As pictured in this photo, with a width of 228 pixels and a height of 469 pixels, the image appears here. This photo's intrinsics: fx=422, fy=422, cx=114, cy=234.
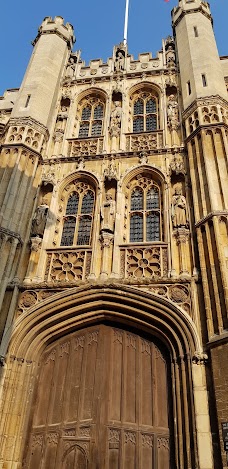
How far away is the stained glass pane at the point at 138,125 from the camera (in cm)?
1468

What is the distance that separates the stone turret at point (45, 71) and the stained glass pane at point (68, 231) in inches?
155

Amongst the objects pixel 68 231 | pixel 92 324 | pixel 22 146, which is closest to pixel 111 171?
pixel 68 231

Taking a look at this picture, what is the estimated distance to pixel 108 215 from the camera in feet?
37.5

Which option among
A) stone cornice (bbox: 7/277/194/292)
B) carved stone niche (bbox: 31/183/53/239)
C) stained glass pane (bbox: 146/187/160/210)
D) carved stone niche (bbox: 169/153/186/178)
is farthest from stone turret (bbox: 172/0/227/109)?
stone cornice (bbox: 7/277/194/292)

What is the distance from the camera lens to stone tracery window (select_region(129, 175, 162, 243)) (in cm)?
1147

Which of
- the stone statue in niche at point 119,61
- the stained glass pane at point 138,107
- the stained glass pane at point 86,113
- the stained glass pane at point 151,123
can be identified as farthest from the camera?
the stone statue in niche at point 119,61

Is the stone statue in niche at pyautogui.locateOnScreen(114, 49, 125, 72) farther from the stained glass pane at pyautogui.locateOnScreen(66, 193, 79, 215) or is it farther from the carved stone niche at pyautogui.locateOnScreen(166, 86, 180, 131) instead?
the stained glass pane at pyautogui.locateOnScreen(66, 193, 79, 215)

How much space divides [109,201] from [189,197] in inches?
87.1

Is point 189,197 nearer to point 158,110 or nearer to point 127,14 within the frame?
point 158,110

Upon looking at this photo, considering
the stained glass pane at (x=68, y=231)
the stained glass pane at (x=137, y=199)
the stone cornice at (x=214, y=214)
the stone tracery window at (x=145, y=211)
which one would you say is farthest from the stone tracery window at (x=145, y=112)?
the stone cornice at (x=214, y=214)

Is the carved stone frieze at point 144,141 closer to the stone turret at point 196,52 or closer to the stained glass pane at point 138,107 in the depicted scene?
the stone turret at point 196,52

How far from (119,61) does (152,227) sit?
9.14m

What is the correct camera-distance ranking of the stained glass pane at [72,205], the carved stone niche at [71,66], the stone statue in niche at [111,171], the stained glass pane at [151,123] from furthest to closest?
the carved stone niche at [71,66]
the stained glass pane at [151,123]
the stained glass pane at [72,205]
the stone statue in niche at [111,171]

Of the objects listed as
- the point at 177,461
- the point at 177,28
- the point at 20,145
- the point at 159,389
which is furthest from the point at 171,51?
the point at 177,461
